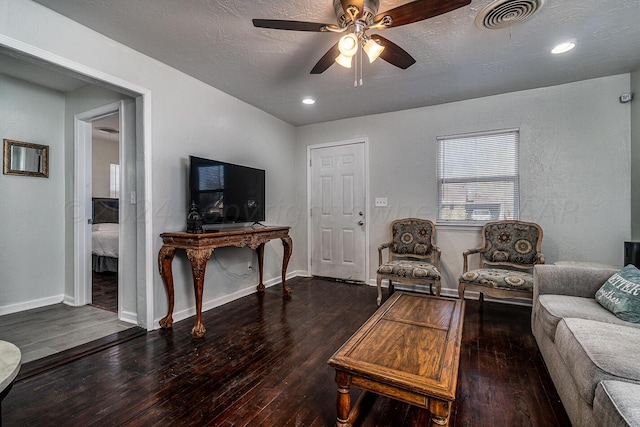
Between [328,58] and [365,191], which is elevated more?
[328,58]

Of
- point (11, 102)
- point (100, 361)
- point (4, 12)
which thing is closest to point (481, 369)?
point (100, 361)

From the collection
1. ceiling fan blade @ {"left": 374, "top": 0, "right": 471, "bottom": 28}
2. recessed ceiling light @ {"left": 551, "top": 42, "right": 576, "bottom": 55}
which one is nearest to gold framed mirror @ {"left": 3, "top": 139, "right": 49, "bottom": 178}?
ceiling fan blade @ {"left": 374, "top": 0, "right": 471, "bottom": 28}

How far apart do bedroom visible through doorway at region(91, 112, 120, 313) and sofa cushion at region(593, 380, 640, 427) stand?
3768 mm

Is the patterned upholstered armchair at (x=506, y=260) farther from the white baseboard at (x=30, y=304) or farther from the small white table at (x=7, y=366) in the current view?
the white baseboard at (x=30, y=304)

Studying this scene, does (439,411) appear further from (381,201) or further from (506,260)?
(381,201)

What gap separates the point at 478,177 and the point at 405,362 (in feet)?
9.64

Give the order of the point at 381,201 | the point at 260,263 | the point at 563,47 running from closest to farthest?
the point at 563,47 < the point at 260,263 < the point at 381,201

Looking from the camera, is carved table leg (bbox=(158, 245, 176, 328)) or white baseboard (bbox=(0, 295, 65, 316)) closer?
carved table leg (bbox=(158, 245, 176, 328))

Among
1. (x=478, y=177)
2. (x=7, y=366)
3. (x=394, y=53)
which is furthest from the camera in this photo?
(x=478, y=177)

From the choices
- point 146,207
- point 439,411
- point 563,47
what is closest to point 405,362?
point 439,411

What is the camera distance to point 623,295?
1.73 metres

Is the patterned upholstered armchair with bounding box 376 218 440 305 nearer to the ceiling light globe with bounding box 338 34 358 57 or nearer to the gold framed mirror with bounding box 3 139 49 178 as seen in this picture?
the ceiling light globe with bounding box 338 34 358 57

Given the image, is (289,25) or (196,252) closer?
(289,25)

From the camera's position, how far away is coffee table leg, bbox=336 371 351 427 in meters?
1.32
